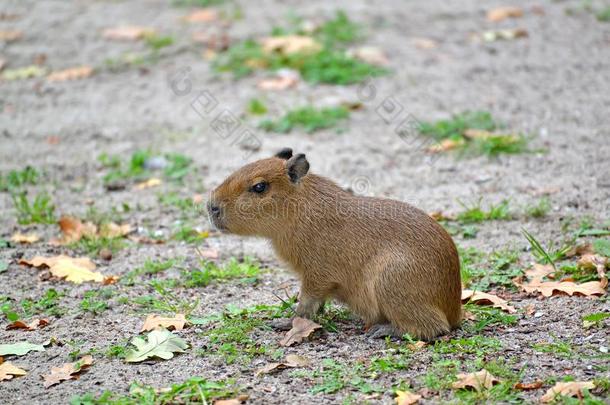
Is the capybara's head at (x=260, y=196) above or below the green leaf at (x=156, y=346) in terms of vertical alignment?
above

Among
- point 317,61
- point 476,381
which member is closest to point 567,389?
point 476,381

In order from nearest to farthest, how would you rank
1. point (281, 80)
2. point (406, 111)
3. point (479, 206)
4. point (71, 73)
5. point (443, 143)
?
point (479, 206), point (443, 143), point (406, 111), point (281, 80), point (71, 73)

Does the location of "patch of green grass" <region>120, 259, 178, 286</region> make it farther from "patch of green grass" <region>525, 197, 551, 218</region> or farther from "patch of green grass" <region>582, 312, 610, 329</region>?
"patch of green grass" <region>582, 312, 610, 329</region>

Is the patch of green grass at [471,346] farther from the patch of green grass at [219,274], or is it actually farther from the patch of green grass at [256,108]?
the patch of green grass at [256,108]

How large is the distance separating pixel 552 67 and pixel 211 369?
5.80 metres

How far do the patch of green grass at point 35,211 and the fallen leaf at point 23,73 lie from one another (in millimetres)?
3116

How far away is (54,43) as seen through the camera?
9703mm

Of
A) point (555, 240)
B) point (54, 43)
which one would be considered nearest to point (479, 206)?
point (555, 240)

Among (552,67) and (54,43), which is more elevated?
(54,43)

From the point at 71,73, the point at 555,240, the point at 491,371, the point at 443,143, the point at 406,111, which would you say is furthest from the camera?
the point at 71,73

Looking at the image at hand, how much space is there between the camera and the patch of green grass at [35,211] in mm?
5973

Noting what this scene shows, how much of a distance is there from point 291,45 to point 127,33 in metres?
2.13

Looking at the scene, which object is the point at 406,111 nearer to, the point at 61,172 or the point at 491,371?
the point at 61,172

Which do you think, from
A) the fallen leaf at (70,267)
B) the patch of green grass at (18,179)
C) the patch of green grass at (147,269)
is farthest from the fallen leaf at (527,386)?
the patch of green grass at (18,179)
